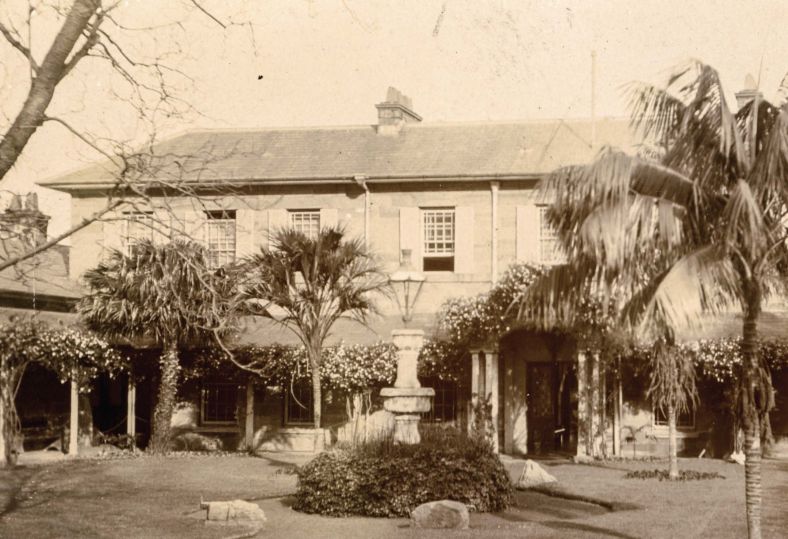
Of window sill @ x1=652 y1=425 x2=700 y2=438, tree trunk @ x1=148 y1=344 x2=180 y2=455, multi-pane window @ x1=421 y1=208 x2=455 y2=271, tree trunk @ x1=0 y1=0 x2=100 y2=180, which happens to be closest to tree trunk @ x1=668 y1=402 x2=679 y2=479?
window sill @ x1=652 y1=425 x2=700 y2=438

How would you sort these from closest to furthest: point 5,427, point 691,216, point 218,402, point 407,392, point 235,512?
1. point 691,216
2. point 235,512
3. point 407,392
4. point 5,427
5. point 218,402

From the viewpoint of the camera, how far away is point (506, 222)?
26141 millimetres

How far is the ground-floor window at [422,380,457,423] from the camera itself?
87.0 ft

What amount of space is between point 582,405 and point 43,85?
17272 mm

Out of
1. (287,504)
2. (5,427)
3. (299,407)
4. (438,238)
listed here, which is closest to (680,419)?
(438,238)

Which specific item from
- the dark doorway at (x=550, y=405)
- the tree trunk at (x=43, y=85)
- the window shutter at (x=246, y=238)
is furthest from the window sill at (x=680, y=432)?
the tree trunk at (x=43, y=85)

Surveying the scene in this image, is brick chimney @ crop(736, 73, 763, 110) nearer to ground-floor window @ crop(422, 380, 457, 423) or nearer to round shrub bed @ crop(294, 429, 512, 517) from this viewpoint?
ground-floor window @ crop(422, 380, 457, 423)

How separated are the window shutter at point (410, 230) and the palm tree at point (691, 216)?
48.3 feet

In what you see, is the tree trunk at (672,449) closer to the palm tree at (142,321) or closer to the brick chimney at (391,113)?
the palm tree at (142,321)

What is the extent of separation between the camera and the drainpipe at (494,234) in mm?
25859

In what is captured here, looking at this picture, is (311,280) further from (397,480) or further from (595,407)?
(397,480)

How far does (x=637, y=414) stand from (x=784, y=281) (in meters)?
13.5

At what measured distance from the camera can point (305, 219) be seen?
27453 mm

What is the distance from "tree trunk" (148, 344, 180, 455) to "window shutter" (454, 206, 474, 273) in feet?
22.4
